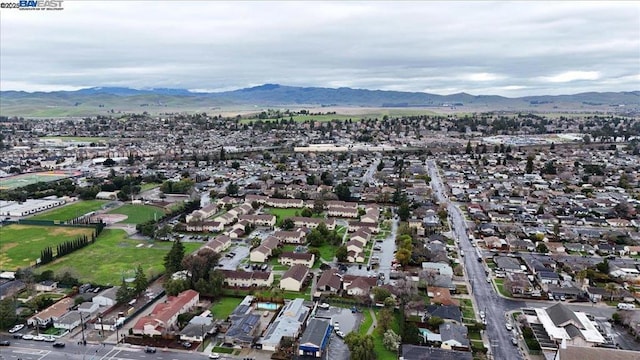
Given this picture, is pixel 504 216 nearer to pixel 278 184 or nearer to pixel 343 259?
pixel 343 259

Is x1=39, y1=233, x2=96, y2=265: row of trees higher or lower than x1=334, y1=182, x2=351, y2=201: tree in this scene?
lower

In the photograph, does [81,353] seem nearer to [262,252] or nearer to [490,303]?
[262,252]

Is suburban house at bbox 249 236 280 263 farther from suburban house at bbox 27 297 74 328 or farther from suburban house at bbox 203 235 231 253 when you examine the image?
suburban house at bbox 27 297 74 328

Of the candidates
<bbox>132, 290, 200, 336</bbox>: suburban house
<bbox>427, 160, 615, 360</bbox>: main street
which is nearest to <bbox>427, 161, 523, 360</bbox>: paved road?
<bbox>427, 160, 615, 360</bbox>: main street

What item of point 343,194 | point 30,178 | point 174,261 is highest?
point 343,194

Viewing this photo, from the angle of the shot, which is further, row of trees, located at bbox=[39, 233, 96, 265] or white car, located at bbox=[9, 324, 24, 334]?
row of trees, located at bbox=[39, 233, 96, 265]

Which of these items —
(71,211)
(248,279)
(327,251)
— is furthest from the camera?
(71,211)

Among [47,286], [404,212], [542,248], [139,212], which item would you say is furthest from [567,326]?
[139,212]

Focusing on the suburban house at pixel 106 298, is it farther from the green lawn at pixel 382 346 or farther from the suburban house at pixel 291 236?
the green lawn at pixel 382 346
